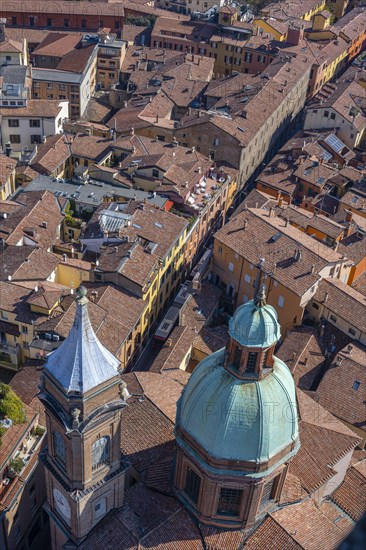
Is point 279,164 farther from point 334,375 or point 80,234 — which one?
point 334,375

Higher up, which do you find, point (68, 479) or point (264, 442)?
point (264, 442)

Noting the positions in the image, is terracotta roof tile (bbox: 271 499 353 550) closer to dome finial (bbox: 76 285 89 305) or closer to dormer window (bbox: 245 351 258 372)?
dormer window (bbox: 245 351 258 372)

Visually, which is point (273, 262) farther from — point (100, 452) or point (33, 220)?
point (100, 452)

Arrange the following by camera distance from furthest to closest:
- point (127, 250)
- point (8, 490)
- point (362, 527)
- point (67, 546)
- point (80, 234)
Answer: point (80, 234), point (127, 250), point (8, 490), point (67, 546), point (362, 527)

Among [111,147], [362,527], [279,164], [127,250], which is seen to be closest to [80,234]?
[127,250]

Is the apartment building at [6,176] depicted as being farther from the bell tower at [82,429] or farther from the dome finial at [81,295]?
the dome finial at [81,295]

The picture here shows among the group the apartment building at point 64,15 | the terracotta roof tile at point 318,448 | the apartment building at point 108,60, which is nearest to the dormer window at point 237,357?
the terracotta roof tile at point 318,448
